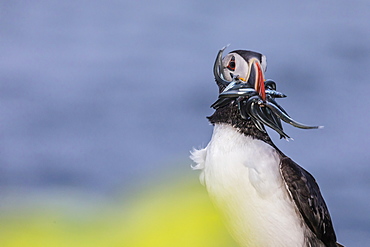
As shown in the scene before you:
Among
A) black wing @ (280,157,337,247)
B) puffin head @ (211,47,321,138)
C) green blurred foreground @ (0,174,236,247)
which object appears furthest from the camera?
black wing @ (280,157,337,247)

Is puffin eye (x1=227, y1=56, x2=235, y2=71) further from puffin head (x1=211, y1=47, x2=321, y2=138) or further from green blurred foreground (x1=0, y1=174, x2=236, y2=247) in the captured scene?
green blurred foreground (x1=0, y1=174, x2=236, y2=247)

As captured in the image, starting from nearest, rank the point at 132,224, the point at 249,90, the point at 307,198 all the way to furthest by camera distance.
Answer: the point at 132,224
the point at 249,90
the point at 307,198

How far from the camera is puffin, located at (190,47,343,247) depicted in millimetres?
1337

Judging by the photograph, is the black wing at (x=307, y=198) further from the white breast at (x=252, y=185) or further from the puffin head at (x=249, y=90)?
the puffin head at (x=249, y=90)

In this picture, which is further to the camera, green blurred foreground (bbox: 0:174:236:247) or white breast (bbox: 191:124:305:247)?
white breast (bbox: 191:124:305:247)

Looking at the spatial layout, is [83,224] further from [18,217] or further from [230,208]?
[230,208]

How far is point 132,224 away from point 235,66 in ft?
3.72

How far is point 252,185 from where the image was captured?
1.38 m

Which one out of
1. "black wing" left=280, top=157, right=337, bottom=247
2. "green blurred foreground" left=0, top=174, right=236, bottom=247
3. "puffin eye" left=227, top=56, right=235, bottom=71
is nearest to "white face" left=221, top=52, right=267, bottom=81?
"puffin eye" left=227, top=56, right=235, bottom=71

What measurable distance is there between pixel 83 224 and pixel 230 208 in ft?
3.53

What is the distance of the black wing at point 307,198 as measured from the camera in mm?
1441

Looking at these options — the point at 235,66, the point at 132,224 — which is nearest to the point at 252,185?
the point at 235,66

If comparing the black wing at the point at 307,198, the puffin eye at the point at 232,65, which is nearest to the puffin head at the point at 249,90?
the puffin eye at the point at 232,65

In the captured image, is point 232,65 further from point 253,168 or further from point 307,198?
point 307,198
